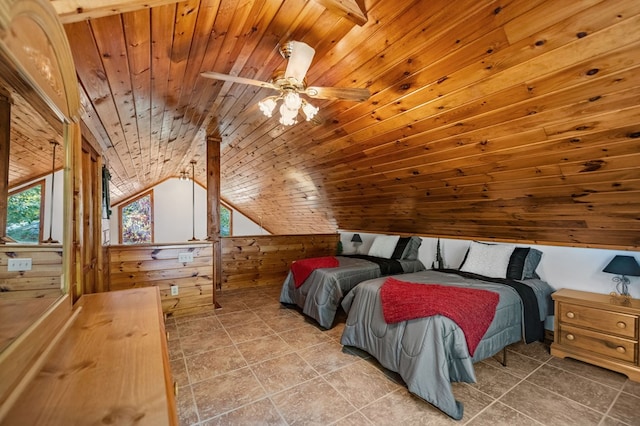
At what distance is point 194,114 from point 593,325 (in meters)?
4.03

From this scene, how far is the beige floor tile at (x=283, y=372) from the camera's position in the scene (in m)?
2.04

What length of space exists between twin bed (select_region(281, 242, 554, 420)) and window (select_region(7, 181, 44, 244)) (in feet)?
6.71

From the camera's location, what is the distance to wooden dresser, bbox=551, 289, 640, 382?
7.10 ft

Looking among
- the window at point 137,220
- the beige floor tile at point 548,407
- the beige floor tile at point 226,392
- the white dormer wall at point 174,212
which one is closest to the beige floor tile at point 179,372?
the beige floor tile at point 226,392

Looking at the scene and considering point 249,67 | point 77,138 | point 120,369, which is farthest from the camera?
point 249,67

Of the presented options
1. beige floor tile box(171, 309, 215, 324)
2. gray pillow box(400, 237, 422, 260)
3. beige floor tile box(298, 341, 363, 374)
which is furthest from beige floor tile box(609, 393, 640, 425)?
beige floor tile box(171, 309, 215, 324)

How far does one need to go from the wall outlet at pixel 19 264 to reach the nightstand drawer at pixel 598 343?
141 inches

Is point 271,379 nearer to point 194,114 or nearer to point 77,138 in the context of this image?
point 77,138

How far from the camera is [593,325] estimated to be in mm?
2330

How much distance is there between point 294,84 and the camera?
162cm

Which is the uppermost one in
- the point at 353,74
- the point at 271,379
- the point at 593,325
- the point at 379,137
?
the point at 353,74

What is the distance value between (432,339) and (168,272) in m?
2.92

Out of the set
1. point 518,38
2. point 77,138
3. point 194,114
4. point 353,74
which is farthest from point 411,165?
point 77,138

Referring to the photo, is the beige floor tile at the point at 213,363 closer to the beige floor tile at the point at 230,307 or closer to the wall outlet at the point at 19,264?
the beige floor tile at the point at 230,307
